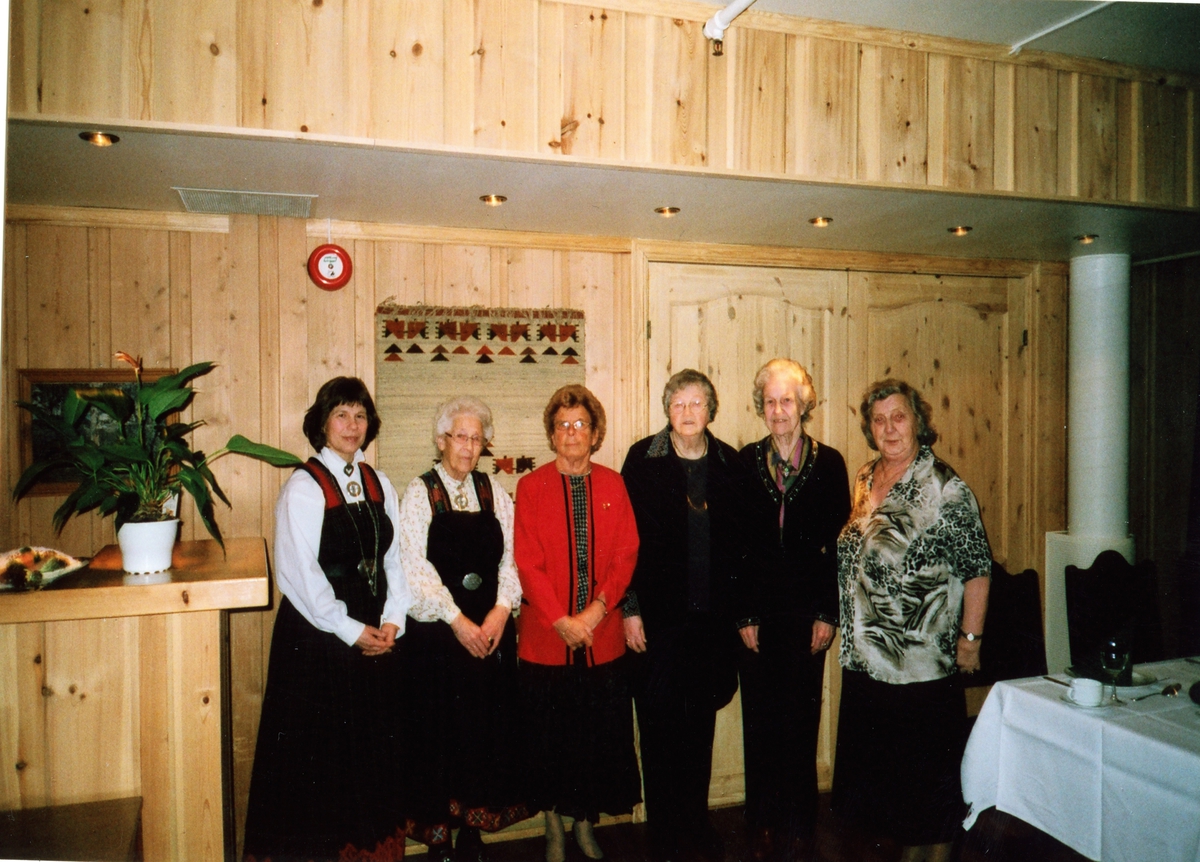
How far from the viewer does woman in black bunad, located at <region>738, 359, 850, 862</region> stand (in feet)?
8.43

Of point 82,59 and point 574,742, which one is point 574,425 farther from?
point 82,59

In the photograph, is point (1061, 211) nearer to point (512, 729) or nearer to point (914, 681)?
point (914, 681)

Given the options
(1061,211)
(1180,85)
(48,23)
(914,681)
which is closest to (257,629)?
(48,23)

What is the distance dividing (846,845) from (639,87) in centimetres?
270

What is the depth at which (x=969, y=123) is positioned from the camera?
234cm

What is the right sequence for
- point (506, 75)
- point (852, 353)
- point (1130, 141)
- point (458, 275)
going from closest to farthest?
point (506, 75)
point (1130, 141)
point (458, 275)
point (852, 353)

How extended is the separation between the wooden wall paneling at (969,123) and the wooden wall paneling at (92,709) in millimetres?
2771

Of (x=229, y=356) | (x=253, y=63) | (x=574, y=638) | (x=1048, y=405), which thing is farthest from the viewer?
(x=1048, y=405)

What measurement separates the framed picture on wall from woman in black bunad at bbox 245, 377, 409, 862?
2.64ft

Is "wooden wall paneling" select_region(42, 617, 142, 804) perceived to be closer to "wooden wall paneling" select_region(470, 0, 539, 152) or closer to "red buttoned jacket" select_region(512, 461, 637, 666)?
"red buttoned jacket" select_region(512, 461, 637, 666)

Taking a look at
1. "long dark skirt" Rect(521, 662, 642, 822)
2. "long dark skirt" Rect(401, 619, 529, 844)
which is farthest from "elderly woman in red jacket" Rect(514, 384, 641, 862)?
"long dark skirt" Rect(401, 619, 529, 844)

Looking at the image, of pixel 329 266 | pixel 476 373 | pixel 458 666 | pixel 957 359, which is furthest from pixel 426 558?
pixel 957 359

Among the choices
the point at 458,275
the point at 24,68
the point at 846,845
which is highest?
the point at 24,68

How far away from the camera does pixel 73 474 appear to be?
2453 mm
